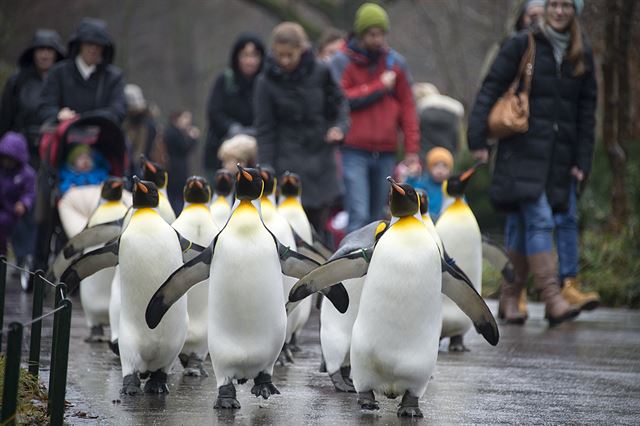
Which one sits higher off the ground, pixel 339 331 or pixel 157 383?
pixel 339 331

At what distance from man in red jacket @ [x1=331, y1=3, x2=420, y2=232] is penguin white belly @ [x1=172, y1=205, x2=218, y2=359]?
385 cm

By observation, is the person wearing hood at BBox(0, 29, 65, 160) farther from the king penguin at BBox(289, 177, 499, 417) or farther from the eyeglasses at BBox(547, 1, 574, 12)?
the king penguin at BBox(289, 177, 499, 417)

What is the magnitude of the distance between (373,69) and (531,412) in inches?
227

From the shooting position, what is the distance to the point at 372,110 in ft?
36.0

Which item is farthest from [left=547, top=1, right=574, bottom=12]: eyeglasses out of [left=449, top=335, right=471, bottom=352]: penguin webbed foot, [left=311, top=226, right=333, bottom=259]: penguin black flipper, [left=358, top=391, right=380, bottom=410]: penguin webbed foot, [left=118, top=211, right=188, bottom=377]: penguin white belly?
[left=358, top=391, right=380, bottom=410]: penguin webbed foot

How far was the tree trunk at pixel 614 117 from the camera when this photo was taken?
1171cm

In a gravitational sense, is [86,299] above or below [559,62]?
below

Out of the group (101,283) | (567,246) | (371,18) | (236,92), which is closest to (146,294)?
(101,283)

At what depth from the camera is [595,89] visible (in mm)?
9430

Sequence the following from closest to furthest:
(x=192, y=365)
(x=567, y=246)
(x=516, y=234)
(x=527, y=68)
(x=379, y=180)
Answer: (x=192, y=365) < (x=527, y=68) < (x=516, y=234) < (x=567, y=246) < (x=379, y=180)

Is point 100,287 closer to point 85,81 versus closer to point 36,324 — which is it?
point 36,324

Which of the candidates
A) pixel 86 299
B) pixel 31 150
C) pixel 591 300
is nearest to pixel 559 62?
pixel 591 300

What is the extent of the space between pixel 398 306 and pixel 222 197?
2496mm

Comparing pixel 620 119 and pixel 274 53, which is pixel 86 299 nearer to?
pixel 274 53
